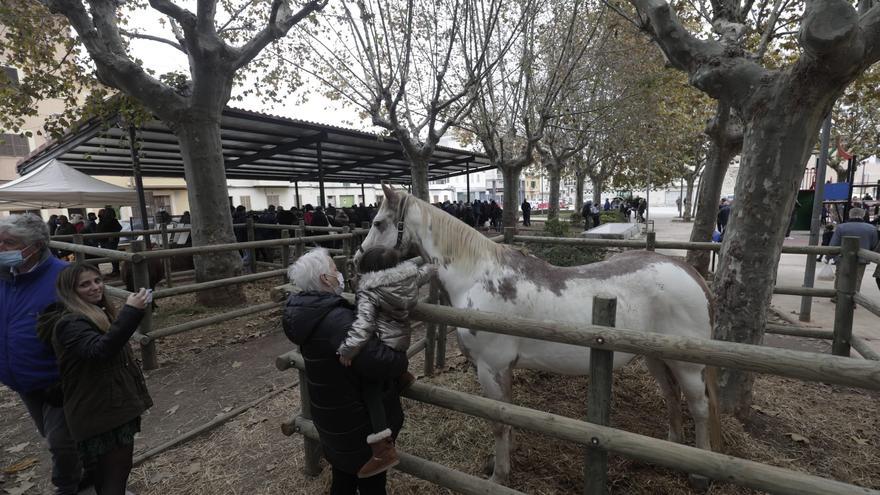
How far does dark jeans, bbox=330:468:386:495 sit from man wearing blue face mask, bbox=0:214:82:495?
1.63 m

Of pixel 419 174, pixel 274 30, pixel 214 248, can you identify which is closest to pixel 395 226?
pixel 214 248

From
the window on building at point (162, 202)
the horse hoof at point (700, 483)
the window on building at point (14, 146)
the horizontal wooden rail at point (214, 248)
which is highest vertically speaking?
the window on building at point (14, 146)

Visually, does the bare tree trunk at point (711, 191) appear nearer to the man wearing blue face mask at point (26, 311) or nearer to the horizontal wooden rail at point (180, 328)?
the horizontal wooden rail at point (180, 328)

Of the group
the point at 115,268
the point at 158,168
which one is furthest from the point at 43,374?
the point at 158,168

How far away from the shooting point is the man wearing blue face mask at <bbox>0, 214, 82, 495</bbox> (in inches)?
84.7

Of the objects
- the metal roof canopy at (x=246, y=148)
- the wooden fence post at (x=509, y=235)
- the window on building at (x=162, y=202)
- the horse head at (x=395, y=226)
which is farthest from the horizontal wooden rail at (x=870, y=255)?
the window on building at (x=162, y=202)

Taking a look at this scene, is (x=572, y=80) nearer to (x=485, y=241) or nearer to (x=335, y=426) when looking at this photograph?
(x=485, y=241)

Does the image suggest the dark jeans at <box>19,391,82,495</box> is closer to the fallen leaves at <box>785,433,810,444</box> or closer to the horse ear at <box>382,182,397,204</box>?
the horse ear at <box>382,182,397,204</box>

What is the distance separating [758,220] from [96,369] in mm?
4025

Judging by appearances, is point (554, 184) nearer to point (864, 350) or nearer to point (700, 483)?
point (864, 350)

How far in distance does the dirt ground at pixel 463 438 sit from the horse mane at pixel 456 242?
4.63ft

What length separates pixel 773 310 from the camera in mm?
6023

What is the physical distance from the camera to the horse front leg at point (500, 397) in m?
2.51

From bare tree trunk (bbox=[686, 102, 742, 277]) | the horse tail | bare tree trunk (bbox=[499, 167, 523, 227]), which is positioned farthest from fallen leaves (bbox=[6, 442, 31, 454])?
bare tree trunk (bbox=[499, 167, 523, 227])
